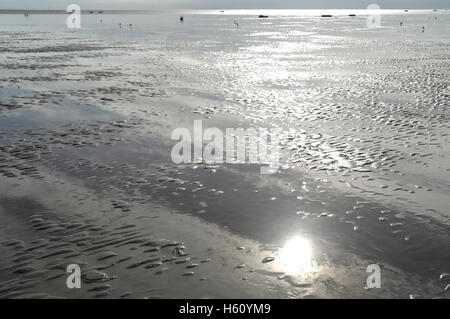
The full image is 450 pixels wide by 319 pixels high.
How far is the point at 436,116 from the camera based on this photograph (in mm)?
20000

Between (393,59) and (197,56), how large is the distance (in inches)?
857

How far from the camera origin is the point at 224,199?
37.8 ft

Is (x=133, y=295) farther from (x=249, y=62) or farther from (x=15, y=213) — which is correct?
(x=249, y=62)

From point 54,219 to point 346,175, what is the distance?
866 centimetres

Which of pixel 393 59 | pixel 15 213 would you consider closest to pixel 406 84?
pixel 393 59

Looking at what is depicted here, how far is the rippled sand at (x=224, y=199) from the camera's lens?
7.98 metres

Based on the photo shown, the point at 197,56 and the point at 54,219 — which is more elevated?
the point at 197,56

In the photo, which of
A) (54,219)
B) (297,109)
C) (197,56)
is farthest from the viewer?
(197,56)

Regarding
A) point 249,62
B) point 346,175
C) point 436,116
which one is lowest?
point 346,175

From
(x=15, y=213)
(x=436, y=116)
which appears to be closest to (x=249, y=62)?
(x=436, y=116)

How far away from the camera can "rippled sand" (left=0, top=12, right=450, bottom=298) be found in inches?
314
